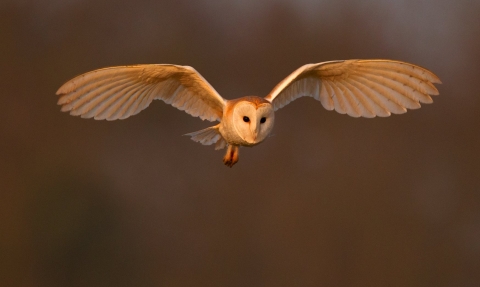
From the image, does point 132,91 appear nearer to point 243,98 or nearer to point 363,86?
point 243,98

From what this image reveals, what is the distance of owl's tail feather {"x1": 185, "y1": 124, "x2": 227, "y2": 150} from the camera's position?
20.6 feet

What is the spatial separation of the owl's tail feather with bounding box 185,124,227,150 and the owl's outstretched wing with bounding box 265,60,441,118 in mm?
446

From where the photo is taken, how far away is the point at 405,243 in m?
15.3

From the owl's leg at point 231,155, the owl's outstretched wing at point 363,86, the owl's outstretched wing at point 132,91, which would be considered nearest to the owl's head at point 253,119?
the owl's outstretched wing at point 363,86

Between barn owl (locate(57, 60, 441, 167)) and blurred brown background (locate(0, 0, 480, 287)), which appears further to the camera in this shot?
blurred brown background (locate(0, 0, 480, 287))

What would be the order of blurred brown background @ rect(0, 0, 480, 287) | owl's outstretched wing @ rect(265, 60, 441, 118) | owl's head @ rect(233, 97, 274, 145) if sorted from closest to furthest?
1. owl's head @ rect(233, 97, 274, 145)
2. owl's outstretched wing @ rect(265, 60, 441, 118)
3. blurred brown background @ rect(0, 0, 480, 287)

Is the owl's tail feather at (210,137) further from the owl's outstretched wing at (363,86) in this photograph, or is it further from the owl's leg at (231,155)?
the owl's outstretched wing at (363,86)

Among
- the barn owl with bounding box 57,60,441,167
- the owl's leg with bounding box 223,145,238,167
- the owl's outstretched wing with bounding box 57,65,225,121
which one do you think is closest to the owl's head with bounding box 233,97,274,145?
the barn owl with bounding box 57,60,441,167

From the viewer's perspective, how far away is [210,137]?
6344mm

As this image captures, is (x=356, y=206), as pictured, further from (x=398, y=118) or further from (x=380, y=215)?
(x=398, y=118)

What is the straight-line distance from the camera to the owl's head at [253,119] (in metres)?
5.62

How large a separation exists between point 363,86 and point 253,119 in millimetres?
1061

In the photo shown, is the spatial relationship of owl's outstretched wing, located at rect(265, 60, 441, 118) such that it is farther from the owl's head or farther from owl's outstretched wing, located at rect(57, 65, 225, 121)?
owl's outstretched wing, located at rect(57, 65, 225, 121)

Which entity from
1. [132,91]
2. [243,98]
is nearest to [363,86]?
[243,98]
